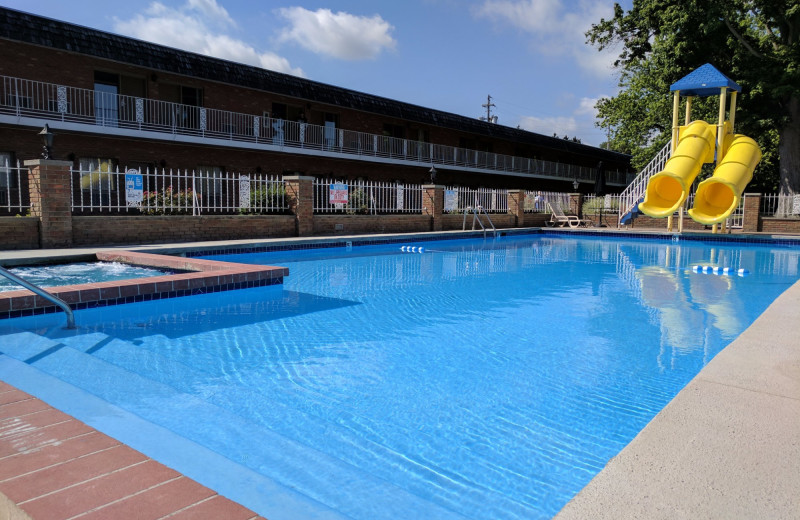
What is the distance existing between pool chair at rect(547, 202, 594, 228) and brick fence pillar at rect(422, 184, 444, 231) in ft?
24.2

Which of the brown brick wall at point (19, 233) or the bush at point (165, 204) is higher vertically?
the bush at point (165, 204)

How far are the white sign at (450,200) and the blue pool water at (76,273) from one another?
42.2ft

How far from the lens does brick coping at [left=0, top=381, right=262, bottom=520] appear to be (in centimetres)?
174

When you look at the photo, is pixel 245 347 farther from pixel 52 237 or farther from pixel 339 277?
pixel 52 237

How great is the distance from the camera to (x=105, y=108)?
1698cm

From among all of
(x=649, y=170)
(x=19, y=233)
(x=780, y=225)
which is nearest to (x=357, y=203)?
(x=19, y=233)

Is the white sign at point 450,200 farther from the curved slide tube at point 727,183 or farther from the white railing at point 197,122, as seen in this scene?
the curved slide tube at point 727,183

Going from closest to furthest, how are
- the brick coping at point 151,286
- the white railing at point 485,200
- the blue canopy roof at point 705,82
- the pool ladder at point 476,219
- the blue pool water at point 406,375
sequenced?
the blue pool water at point 406,375, the brick coping at point 151,286, the blue canopy roof at point 705,82, the pool ladder at point 476,219, the white railing at point 485,200

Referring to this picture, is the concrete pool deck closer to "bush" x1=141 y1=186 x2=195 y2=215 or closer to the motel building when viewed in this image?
the motel building

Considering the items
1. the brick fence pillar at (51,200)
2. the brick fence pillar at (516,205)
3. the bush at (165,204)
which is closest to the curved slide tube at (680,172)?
the brick fence pillar at (516,205)

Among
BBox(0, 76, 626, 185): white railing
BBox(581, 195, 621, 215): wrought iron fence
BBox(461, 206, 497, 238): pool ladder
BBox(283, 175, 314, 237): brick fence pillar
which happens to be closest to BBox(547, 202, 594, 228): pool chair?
BBox(581, 195, 621, 215): wrought iron fence

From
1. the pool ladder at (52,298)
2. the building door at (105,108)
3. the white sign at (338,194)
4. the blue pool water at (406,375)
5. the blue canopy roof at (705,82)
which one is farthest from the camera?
the building door at (105,108)

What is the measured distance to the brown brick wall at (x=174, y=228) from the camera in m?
11.3

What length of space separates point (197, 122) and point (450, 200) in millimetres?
9362
